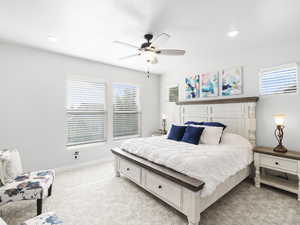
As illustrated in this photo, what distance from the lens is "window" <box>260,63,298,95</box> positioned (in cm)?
268

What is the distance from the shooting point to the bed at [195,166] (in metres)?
1.76

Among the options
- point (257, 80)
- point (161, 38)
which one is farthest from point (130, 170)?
point (257, 80)

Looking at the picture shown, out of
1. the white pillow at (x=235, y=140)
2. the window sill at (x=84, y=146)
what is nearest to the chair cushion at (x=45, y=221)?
the window sill at (x=84, y=146)

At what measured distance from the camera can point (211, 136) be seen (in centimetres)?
298

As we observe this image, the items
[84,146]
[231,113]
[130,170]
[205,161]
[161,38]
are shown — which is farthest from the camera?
[84,146]

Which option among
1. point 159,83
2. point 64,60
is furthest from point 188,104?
point 64,60

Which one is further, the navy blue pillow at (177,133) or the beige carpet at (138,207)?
the navy blue pillow at (177,133)

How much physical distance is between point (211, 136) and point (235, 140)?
46 cm

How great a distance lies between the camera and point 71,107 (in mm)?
3639

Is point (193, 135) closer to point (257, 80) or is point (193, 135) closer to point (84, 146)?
point (257, 80)

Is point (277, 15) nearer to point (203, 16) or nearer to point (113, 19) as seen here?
point (203, 16)

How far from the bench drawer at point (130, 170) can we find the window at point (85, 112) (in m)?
1.48

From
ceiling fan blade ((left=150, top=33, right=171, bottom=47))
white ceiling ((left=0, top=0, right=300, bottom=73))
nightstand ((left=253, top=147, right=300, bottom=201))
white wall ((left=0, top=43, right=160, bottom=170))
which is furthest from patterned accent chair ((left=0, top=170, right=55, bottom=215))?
nightstand ((left=253, top=147, right=300, bottom=201))

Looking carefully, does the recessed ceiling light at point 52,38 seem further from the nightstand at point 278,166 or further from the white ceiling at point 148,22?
the nightstand at point 278,166
